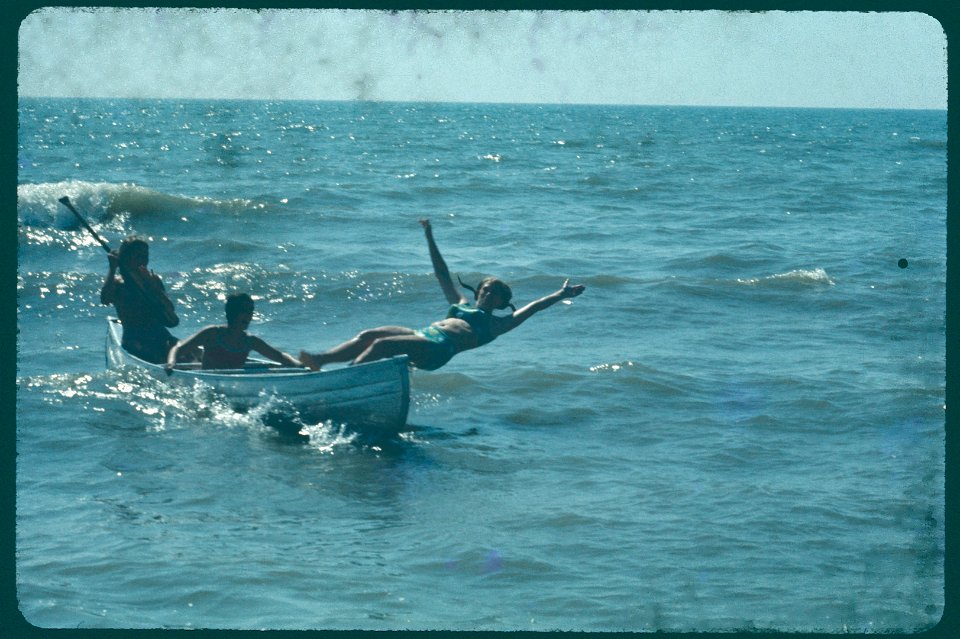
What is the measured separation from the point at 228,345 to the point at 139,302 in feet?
4.81

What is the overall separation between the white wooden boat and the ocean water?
0.56 feet

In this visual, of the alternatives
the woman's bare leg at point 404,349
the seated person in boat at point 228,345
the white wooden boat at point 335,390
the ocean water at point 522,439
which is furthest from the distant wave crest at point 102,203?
the woman's bare leg at point 404,349

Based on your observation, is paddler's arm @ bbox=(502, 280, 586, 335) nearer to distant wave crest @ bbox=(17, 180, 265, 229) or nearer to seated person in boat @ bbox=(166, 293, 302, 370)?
seated person in boat @ bbox=(166, 293, 302, 370)

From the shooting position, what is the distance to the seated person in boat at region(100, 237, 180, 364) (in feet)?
39.2

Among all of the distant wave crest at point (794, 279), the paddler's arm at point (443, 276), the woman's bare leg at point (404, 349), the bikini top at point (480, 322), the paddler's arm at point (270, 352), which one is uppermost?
the paddler's arm at point (443, 276)

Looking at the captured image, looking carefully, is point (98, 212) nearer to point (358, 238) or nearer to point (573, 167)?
point (358, 238)

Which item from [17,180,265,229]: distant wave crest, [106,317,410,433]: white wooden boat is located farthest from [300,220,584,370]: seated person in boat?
[17,180,265,229]: distant wave crest

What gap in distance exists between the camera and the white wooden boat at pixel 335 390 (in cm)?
1066

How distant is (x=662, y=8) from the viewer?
5.98 meters

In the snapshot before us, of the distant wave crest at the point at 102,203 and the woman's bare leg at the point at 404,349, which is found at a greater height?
the woman's bare leg at the point at 404,349

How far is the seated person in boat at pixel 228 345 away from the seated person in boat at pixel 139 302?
774mm

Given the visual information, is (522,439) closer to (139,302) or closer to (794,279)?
(139,302)

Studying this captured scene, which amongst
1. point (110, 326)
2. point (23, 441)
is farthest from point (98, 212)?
point (23, 441)

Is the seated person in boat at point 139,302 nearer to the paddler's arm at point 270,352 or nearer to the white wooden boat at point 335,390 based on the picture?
the white wooden boat at point 335,390
